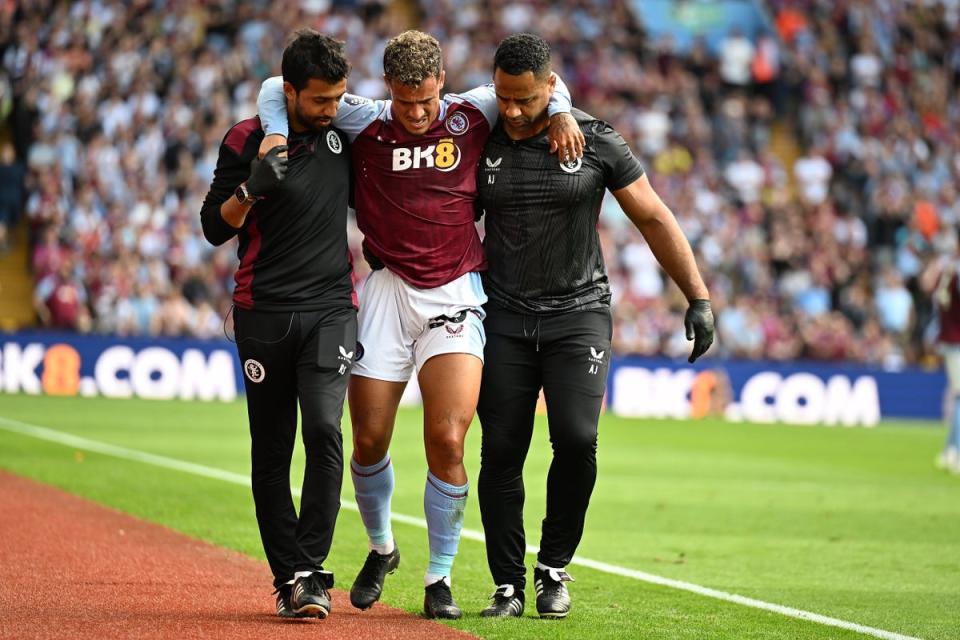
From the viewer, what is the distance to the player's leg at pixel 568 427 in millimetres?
6789

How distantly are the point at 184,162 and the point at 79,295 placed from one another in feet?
9.50

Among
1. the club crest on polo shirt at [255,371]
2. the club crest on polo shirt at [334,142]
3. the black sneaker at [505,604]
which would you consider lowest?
the black sneaker at [505,604]

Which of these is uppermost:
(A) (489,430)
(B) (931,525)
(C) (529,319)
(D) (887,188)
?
(D) (887,188)

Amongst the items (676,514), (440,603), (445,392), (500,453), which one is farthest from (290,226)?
(676,514)

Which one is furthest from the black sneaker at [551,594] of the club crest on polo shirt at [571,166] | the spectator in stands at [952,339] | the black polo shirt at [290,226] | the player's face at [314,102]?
the spectator in stands at [952,339]

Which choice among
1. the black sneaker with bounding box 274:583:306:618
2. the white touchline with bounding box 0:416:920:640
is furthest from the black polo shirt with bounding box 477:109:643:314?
the white touchline with bounding box 0:416:920:640

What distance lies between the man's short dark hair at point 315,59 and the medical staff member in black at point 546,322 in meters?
0.83

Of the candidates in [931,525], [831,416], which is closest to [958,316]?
[931,525]

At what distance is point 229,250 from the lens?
23.9 metres

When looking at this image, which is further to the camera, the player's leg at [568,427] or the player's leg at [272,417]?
the player's leg at [568,427]

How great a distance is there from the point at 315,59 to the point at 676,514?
21.1 feet

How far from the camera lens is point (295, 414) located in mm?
6684

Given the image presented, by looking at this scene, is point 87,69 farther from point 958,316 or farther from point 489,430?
point 489,430

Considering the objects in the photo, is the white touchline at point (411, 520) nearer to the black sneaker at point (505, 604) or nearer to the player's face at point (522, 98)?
the black sneaker at point (505, 604)
